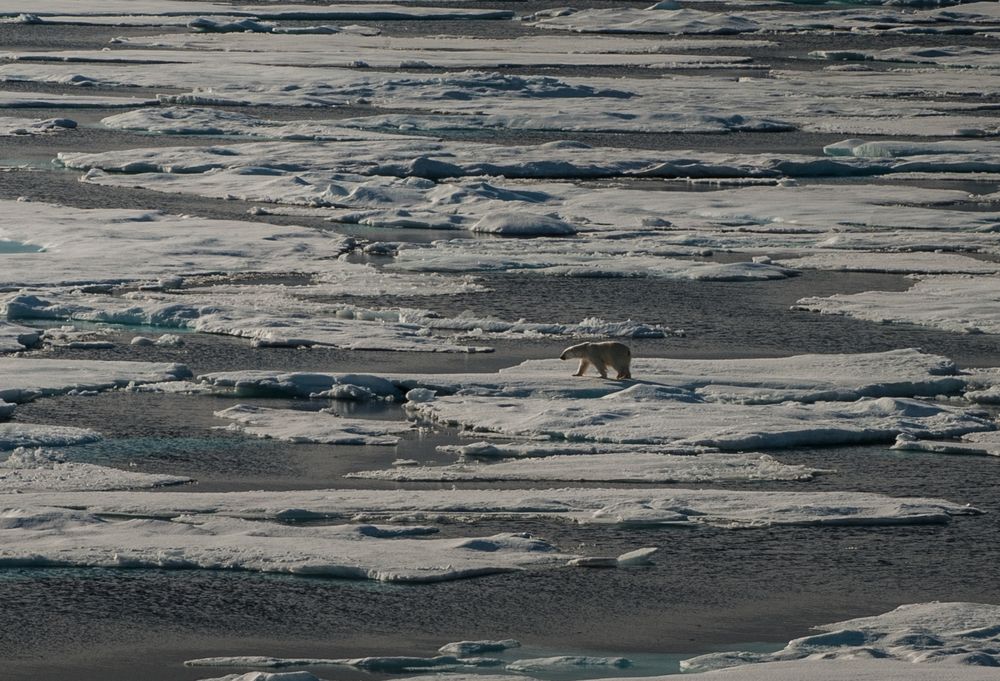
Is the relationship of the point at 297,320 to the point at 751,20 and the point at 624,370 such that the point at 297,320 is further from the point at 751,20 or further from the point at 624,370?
the point at 751,20

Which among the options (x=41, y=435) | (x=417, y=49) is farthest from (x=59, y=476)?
(x=417, y=49)

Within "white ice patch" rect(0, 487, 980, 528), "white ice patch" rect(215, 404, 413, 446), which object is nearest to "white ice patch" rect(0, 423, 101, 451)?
"white ice patch" rect(215, 404, 413, 446)

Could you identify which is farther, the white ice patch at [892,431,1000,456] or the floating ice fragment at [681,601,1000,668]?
the white ice patch at [892,431,1000,456]

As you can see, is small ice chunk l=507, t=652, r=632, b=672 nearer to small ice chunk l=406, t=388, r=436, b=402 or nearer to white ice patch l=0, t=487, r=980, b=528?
white ice patch l=0, t=487, r=980, b=528

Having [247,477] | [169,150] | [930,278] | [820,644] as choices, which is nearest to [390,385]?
[247,477]

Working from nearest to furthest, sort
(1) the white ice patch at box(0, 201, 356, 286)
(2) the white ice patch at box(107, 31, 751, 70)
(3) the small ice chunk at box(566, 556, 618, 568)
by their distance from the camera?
(3) the small ice chunk at box(566, 556, 618, 568), (1) the white ice patch at box(0, 201, 356, 286), (2) the white ice patch at box(107, 31, 751, 70)

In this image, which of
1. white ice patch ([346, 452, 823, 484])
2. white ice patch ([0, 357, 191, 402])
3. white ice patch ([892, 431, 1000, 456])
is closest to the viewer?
white ice patch ([346, 452, 823, 484])

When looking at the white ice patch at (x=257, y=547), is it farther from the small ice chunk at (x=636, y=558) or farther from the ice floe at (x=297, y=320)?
the ice floe at (x=297, y=320)
